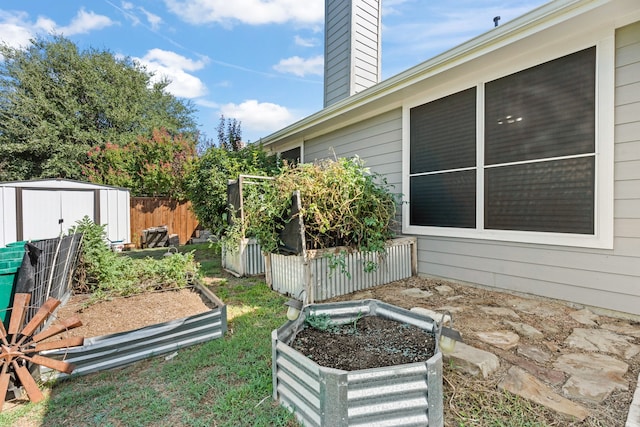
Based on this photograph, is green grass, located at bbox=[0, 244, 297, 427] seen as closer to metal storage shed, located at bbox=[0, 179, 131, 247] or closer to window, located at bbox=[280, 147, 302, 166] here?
metal storage shed, located at bbox=[0, 179, 131, 247]

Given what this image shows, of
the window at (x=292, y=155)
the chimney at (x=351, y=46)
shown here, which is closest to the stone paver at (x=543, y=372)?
the chimney at (x=351, y=46)

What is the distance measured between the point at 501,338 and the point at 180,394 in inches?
92.2

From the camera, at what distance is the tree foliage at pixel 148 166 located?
1057 centimetres

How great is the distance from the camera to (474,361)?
1896mm

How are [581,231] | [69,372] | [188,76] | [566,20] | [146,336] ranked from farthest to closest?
[188,76] → [581,231] → [566,20] → [146,336] → [69,372]

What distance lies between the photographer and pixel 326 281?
11.7 ft

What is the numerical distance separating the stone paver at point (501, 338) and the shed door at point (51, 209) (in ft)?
27.5

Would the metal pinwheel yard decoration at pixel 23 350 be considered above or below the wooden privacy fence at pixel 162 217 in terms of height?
below

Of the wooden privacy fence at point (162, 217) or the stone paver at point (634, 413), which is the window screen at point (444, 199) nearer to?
the stone paver at point (634, 413)

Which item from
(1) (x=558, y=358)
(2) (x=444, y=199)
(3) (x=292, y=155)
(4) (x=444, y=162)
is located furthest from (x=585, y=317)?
(3) (x=292, y=155)

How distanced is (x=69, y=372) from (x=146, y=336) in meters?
0.48

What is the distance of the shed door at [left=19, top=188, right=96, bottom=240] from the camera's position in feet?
22.5

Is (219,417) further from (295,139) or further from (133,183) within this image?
(133,183)

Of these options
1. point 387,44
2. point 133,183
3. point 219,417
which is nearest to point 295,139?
point 387,44
